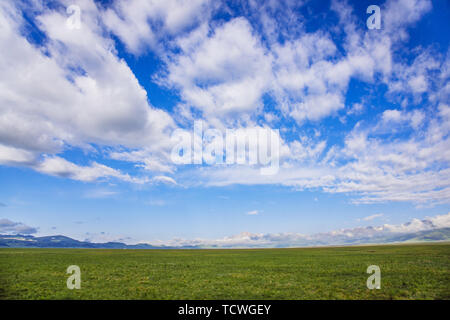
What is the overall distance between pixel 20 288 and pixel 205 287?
17435 millimetres

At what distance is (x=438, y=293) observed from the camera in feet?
68.1

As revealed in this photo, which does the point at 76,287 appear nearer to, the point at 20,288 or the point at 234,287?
the point at 20,288
